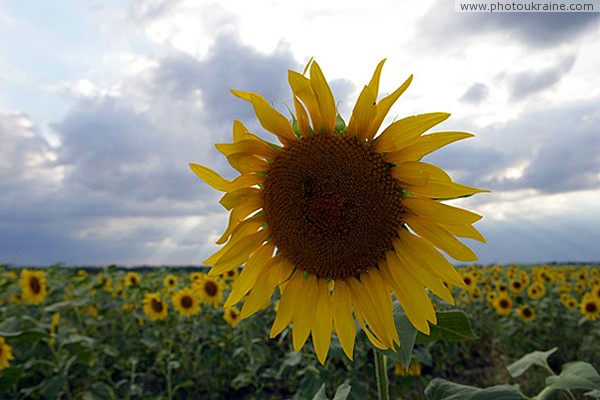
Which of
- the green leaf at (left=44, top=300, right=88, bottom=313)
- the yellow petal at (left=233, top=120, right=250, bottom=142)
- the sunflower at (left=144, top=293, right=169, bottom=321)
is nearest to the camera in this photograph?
the yellow petal at (left=233, top=120, right=250, bottom=142)

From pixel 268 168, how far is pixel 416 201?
0.54 m

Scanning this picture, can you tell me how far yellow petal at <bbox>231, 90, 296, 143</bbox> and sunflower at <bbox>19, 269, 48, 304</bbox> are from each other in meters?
7.00

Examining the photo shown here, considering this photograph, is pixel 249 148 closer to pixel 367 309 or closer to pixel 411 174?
pixel 411 174

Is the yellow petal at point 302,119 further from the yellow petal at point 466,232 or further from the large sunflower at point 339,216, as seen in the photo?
the yellow petal at point 466,232

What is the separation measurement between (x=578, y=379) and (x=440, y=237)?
3.15 feet

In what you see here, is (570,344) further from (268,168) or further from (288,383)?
(268,168)

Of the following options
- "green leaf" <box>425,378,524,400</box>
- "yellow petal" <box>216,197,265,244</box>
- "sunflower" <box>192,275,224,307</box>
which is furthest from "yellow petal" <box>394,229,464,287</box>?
"sunflower" <box>192,275,224,307</box>

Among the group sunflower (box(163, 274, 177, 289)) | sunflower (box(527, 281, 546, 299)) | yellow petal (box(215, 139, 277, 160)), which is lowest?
sunflower (box(527, 281, 546, 299))

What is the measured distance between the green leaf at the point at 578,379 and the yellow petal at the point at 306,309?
3.46 ft

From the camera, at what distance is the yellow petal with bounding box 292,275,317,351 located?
188cm

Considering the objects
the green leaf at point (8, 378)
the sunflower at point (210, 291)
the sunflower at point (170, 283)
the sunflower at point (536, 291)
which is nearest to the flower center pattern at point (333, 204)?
the green leaf at point (8, 378)

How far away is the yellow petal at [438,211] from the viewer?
1.61m

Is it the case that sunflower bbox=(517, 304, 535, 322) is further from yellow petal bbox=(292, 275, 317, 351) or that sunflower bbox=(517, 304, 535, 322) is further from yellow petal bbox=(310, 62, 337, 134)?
yellow petal bbox=(310, 62, 337, 134)

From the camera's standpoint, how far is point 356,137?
1.72 meters
